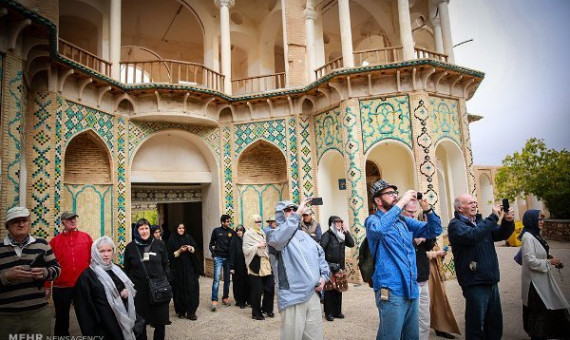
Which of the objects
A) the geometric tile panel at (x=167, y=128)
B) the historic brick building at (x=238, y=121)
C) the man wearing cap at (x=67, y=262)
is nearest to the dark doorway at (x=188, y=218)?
the historic brick building at (x=238, y=121)

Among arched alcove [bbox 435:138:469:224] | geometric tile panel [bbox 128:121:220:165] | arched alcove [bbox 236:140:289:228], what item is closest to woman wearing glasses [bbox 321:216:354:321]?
arched alcove [bbox 435:138:469:224]

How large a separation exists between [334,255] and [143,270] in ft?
10.5

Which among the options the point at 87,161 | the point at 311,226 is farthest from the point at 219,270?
the point at 87,161

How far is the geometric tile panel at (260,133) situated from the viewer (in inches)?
455

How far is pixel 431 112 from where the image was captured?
1013 centimetres

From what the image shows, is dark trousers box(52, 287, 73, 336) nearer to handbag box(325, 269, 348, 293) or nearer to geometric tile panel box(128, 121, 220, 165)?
handbag box(325, 269, 348, 293)

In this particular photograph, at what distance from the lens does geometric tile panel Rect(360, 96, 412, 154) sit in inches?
396

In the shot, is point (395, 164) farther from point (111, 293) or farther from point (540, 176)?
point (540, 176)

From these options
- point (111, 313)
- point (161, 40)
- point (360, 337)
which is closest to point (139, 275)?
point (111, 313)

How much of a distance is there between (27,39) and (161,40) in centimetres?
880

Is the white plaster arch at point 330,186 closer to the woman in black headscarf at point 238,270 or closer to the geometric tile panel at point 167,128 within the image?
the geometric tile panel at point 167,128

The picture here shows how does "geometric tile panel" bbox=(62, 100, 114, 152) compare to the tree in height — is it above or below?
above

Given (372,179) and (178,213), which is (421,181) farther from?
(178,213)

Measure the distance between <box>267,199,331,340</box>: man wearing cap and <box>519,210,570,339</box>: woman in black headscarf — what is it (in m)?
2.87
